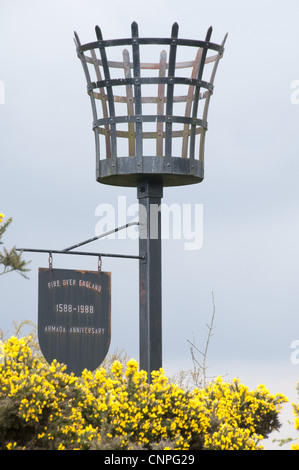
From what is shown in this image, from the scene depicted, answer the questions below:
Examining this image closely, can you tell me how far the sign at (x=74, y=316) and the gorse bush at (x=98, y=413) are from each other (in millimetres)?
1986

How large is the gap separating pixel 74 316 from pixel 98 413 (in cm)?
296

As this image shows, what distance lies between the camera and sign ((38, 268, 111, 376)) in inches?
356

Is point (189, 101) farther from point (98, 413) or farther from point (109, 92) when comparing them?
point (98, 413)

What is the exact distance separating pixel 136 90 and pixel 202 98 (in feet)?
3.54

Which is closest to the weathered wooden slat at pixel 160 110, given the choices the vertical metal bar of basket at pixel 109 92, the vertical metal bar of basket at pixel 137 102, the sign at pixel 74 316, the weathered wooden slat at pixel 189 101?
the vertical metal bar of basket at pixel 137 102

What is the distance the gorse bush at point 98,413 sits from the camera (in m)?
5.91

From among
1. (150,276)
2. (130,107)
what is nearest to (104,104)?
(130,107)

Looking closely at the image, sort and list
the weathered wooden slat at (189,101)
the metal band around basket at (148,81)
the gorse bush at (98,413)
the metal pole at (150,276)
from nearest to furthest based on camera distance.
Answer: the gorse bush at (98,413) < the metal band around basket at (148,81) < the metal pole at (150,276) < the weathered wooden slat at (189,101)

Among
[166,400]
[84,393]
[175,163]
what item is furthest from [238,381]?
[175,163]

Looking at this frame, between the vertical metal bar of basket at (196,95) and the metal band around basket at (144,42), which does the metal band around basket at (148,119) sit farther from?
the metal band around basket at (144,42)

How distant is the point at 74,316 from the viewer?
30.2 feet

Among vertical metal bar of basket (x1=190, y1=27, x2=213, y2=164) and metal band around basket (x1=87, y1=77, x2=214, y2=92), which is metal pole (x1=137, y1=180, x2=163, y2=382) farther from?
metal band around basket (x1=87, y1=77, x2=214, y2=92)

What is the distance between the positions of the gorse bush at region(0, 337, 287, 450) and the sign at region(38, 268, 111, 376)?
6.52 ft

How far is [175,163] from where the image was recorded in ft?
30.2
